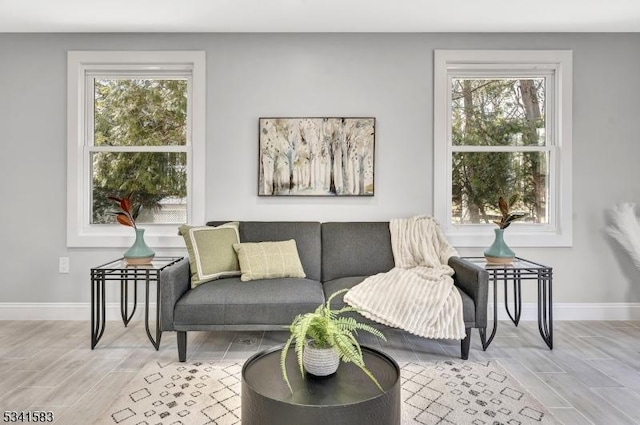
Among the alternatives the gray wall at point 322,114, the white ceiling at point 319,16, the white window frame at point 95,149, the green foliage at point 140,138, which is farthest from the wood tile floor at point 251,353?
the white ceiling at point 319,16

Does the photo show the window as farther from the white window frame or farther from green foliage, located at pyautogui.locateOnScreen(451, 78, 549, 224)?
the white window frame

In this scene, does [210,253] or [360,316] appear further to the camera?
[210,253]

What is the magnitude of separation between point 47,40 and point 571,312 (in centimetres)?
495

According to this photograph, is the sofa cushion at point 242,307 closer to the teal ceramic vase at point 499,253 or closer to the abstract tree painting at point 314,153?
the abstract tree painting at point 314,153

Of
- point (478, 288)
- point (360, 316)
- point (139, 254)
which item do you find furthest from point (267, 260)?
point (478, 288)

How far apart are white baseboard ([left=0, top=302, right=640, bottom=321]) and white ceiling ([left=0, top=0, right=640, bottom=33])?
228cm

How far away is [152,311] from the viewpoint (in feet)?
11.3

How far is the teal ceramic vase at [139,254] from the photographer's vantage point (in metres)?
2.91

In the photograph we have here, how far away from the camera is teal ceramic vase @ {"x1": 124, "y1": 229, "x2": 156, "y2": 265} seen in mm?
2910

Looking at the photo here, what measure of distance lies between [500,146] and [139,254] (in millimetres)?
3045

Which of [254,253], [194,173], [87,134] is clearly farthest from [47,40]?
[254,253]

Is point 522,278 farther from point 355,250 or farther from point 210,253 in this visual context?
point 210,253

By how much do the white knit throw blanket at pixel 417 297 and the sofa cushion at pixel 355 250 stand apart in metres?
0.15

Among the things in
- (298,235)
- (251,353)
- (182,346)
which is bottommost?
(251,353)
